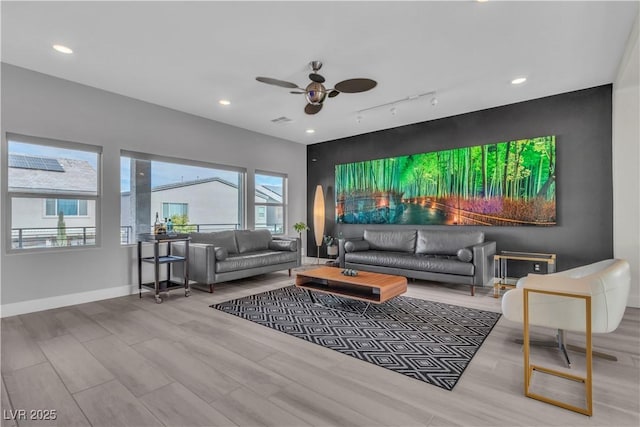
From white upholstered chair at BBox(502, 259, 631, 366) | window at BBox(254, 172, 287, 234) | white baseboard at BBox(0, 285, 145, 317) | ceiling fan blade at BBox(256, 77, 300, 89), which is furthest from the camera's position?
window at BBox(254, 172, 287, 234)

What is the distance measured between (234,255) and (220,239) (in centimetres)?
39

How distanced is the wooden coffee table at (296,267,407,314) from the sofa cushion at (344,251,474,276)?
97cm

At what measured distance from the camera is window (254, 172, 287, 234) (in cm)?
637

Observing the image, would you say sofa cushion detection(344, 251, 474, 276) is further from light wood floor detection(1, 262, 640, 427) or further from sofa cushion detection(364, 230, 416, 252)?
light wood floor detection(1, 262, 640, 427)

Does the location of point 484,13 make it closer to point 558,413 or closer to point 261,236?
point 558,413

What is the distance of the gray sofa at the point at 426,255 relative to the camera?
4.21 meters

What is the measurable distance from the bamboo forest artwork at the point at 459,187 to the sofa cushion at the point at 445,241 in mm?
278

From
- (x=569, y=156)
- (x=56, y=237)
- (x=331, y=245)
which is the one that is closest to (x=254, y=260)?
(x=331, y=245)

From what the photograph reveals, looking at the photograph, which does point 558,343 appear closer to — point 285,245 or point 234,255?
point 285,245

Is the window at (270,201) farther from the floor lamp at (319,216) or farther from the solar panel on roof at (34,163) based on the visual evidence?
the solar panel on roof at (34,163)

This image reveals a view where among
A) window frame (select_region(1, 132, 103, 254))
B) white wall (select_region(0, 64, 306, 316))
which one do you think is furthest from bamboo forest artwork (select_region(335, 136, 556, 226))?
window frame (select_region(1, 132, 103, 254))

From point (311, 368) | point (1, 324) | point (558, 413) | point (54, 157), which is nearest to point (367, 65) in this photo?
point (311, 368)

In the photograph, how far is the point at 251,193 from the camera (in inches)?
239

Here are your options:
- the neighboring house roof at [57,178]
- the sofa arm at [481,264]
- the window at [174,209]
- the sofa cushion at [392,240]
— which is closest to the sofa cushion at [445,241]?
the sofa cushion at [392,240]
